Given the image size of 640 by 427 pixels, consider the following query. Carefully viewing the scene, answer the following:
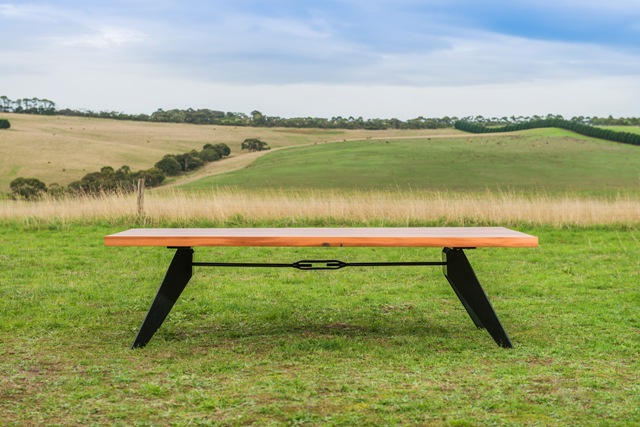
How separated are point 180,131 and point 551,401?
7020 cm

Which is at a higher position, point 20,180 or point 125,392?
point 125,392

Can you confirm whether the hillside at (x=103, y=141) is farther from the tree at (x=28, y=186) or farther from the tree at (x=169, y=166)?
the tree at (x=28, y=186)

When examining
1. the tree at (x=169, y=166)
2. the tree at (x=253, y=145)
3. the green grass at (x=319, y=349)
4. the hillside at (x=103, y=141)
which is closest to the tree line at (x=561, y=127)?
the hillside at (x=103, y=141)

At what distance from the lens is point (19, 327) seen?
521 centimetres

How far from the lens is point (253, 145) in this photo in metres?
61.8

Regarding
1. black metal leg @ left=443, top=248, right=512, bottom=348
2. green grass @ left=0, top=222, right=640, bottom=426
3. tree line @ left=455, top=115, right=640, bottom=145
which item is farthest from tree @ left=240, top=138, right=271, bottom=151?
black metal leg @ left=443, top=248, right=512, bottom=348

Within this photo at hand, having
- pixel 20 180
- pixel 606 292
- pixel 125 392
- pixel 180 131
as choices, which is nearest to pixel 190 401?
pixel 125 392

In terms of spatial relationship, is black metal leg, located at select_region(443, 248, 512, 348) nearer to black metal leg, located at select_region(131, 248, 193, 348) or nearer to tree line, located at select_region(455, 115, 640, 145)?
black metal leg, located at select_region(131, 248, 193, 348)

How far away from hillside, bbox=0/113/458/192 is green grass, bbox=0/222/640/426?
34802 mm

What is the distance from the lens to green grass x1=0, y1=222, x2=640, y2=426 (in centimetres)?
330

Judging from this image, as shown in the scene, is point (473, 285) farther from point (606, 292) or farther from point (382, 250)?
point (382, 250)

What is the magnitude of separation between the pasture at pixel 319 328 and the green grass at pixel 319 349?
0.02 meters

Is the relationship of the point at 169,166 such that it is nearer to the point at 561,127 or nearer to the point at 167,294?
the point at 561,127

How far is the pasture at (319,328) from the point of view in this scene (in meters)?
3.35
